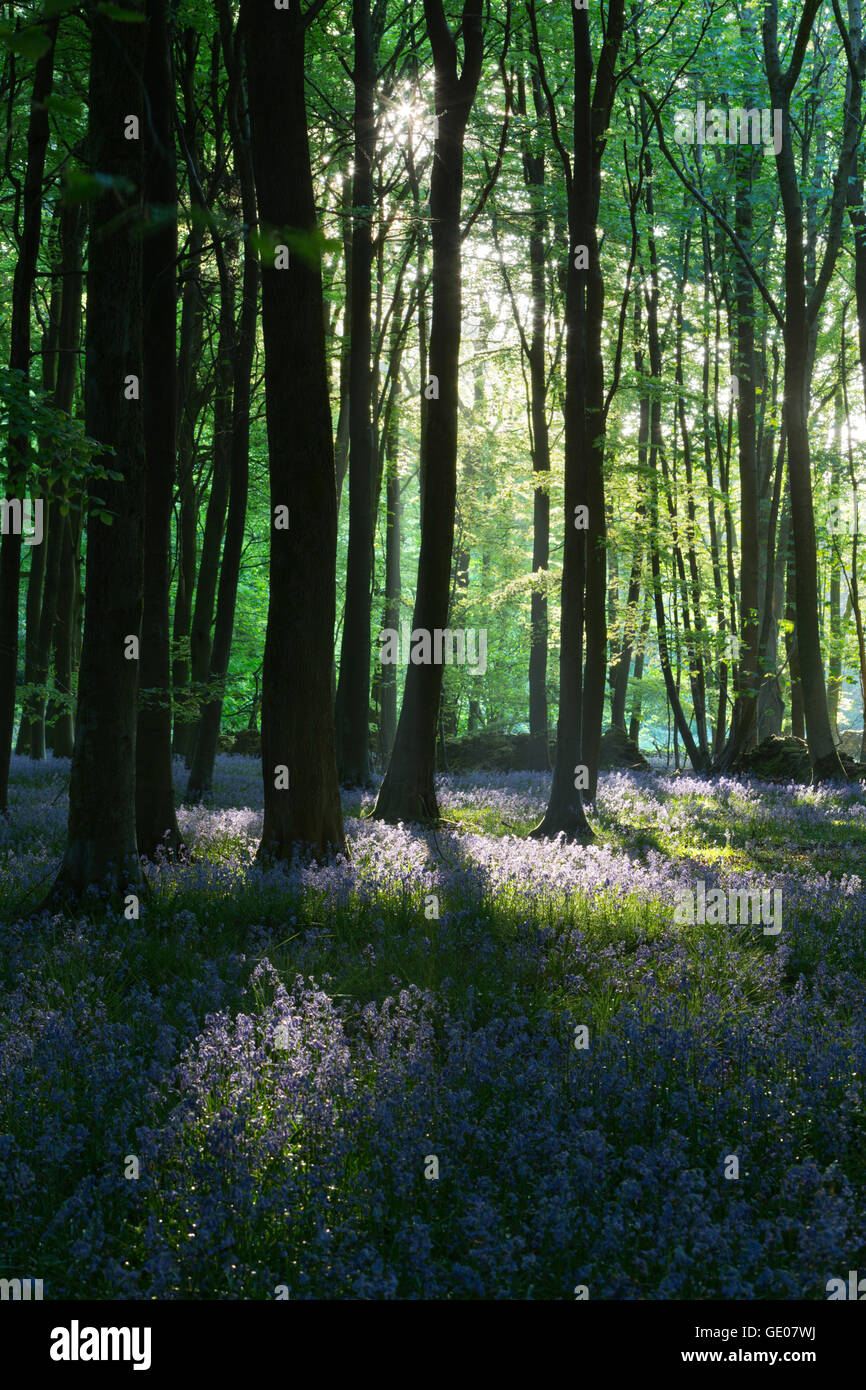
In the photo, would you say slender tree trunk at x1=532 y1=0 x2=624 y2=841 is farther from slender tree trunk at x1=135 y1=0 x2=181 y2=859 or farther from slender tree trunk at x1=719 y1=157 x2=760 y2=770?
slender tree trunk at x1=719 y1=157 x2=760 y2=770

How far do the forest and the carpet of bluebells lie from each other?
0.02m

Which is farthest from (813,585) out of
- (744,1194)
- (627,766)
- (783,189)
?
(744,1194)

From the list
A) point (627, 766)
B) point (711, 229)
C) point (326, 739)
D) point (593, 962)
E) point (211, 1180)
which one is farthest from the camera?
point (627, 766)

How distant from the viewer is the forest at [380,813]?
3.50 meters

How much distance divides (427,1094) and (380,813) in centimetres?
796

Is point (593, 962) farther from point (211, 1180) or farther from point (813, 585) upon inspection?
point (813, 585)

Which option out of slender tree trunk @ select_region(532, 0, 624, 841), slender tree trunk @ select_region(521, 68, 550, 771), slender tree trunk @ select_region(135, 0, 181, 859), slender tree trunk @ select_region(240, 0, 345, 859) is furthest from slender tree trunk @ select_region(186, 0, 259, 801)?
slender tree trunk @ select_region(521, 68, 550, 771)

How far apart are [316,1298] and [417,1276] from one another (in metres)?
0.32

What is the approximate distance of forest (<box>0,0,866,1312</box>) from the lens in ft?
11.5

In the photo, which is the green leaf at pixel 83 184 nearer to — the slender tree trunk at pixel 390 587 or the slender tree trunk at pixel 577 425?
the slender tree trunk at pixel 577 425

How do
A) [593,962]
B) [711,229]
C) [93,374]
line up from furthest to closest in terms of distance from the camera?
→ [711,229]
[93,374]
[593,962]

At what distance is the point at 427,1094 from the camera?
13.8 ft
